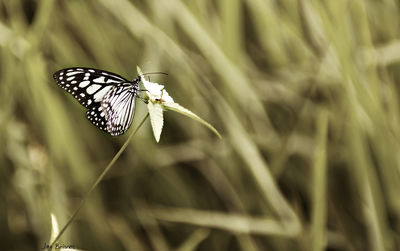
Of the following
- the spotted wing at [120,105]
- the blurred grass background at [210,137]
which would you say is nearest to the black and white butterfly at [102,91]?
the spotted wing at [120,105]

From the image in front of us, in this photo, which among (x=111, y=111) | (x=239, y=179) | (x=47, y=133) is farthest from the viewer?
(x=239, y=179)

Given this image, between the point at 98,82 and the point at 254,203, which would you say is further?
the point at 254,203

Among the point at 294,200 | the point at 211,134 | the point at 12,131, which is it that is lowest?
the point at 294,200

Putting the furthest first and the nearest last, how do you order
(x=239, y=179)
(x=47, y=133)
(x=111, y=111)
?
1. (x=239, y=179)
2. (x=47, y=133)
3. (x=111, y=111)

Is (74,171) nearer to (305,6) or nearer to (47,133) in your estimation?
(47,133)

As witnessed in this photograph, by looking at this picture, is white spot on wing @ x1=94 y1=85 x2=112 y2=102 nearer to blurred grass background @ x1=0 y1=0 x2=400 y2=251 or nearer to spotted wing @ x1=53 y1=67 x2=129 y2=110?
spotted wing @ x1=53 y1=67 x2=129 y2=110

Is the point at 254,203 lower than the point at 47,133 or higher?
lower

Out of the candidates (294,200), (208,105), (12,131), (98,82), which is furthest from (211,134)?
(98,82)

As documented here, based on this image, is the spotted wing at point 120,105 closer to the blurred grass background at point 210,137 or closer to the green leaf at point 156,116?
the green leaf at point 156,116

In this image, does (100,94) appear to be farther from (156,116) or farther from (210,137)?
(210,137)
